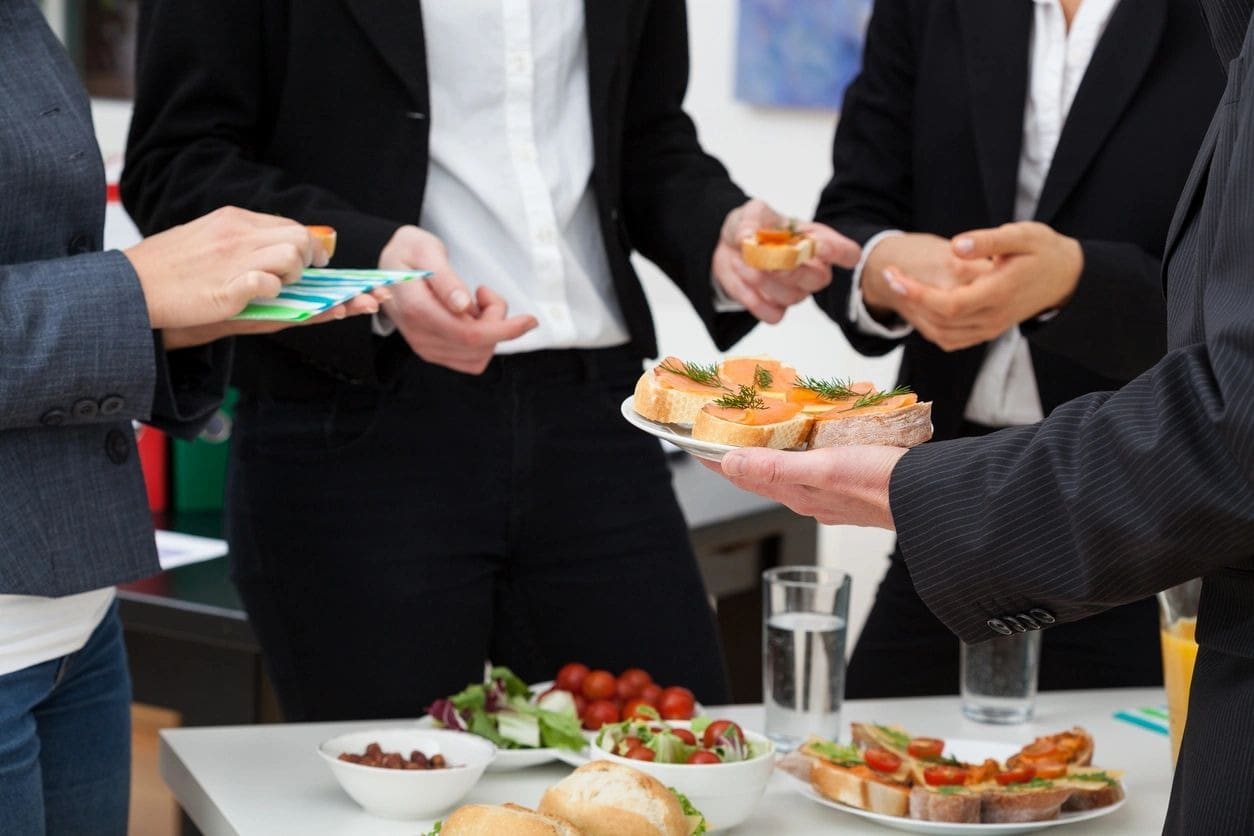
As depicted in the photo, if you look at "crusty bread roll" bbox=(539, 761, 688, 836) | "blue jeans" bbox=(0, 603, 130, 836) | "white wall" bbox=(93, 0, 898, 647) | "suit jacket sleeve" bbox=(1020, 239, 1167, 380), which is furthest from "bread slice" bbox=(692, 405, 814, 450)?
"white wall" bbox=(93, 0, 898, 647)

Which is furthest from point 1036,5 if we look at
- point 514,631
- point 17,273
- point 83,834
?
point 83,834

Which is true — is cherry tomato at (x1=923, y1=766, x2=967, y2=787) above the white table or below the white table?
above

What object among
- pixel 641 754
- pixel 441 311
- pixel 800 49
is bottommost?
pixel 641 754

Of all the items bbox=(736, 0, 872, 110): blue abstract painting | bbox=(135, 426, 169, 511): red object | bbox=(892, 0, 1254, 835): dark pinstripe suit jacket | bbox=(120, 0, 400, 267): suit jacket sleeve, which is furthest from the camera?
bbox=(736, 0, 872, 110): blue abstract painting

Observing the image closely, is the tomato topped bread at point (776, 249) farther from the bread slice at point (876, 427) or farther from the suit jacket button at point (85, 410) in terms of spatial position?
the suit jacket button at point (85, 410)

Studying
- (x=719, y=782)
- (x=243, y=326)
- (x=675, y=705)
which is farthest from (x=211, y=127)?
(x=719, y=782)

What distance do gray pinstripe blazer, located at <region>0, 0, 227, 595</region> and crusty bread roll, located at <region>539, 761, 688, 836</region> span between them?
45cm

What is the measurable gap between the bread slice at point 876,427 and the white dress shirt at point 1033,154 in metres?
0.89

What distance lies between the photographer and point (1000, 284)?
75.6 inches

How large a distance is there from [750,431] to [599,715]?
0.52 m

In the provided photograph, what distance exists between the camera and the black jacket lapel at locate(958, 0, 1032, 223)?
2100mm

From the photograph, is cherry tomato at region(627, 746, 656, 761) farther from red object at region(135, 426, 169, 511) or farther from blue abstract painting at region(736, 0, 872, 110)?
blue abstract painting at region(736, 0, 872, 110)

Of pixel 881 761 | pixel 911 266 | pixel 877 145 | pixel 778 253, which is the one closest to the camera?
pixel 881 761

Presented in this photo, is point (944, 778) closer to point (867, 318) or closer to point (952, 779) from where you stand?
point (952, 779)
